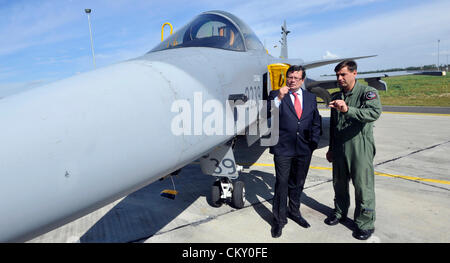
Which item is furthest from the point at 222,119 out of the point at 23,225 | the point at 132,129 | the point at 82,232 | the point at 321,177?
the point at 321,177

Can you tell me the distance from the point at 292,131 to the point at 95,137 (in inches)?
85.4

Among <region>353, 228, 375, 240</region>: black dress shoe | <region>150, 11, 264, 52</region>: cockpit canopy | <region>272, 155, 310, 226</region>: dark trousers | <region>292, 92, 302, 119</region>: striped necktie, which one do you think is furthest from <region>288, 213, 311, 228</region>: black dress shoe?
<region>150, 11, 264, 52</region>: cockpit canopy

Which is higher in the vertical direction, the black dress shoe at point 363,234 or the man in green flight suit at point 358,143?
the man in green flight suit at point 358,143

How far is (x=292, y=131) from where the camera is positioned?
3.06 meters

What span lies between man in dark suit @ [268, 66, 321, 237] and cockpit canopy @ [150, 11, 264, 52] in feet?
3.66

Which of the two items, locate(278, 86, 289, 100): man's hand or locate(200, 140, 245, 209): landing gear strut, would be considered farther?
locate(200, 140, 245, 209): landing gear strut

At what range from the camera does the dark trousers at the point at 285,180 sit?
10.3ft

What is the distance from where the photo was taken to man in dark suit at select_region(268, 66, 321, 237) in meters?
3.06

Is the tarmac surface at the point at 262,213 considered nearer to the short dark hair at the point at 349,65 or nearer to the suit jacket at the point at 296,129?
the suit jacket at the point at 296,129

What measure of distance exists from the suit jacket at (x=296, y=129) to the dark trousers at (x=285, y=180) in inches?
3.8

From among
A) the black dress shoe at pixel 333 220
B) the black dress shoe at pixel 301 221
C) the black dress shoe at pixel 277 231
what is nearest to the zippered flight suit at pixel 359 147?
the black dress shoe at pixel 333 220

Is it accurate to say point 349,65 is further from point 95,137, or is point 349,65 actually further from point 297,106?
point 95,137

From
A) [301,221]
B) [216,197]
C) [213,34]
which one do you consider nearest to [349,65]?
[213,34]

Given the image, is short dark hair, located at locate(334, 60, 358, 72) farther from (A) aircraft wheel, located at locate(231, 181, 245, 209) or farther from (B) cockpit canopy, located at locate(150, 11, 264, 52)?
(A) aircraft wheel, located at locate(231, 181, 245, 209)
